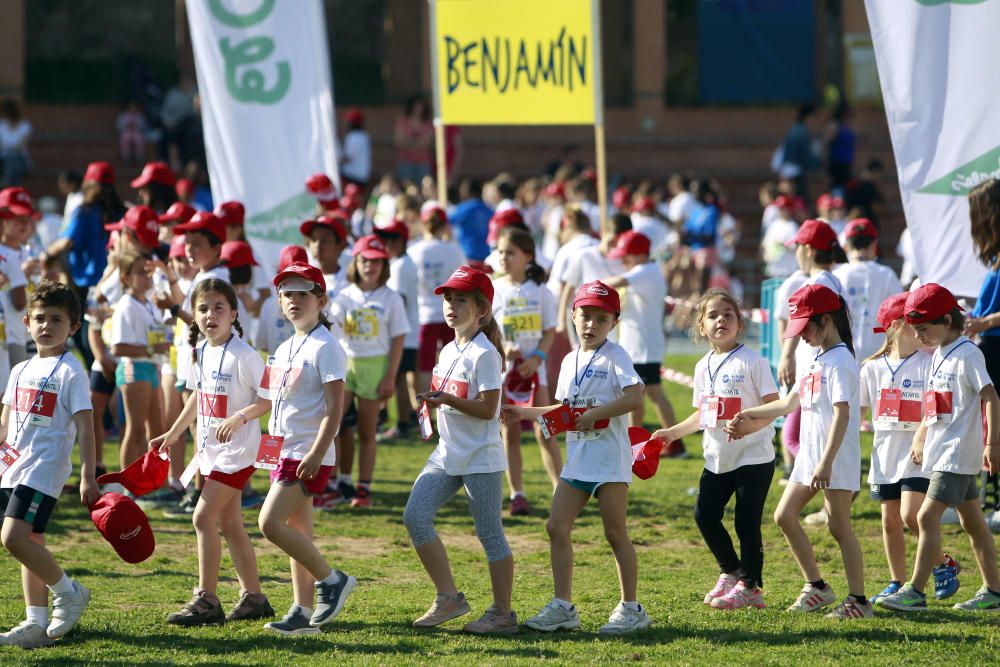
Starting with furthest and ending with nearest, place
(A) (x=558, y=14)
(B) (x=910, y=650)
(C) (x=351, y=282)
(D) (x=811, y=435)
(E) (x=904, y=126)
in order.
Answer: (A) (x=558, y=14) < (C) (x=351, y=282) < (E) (x=904, y=126) < (D) (x=811, y=435) < (B) (x=910, y=650)

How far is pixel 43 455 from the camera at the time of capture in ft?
22.7

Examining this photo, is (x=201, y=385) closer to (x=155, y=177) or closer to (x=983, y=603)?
(x=983, y=603)

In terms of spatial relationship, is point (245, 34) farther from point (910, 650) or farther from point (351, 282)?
point (910, 650)

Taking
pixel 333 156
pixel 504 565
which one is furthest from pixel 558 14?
pixel 504 565

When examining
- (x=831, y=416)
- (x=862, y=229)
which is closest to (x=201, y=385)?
(x=831, y=416)

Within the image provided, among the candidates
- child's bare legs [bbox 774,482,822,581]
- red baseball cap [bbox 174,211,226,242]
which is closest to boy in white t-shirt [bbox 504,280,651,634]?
child's bare legs [bbox 774,482,822,581]

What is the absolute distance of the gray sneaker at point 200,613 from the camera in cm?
716

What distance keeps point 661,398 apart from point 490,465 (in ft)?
17.0

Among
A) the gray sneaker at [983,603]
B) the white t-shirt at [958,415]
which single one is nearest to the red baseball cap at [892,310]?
the white t-shirt at [958,415]

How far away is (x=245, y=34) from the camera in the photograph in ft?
36.6

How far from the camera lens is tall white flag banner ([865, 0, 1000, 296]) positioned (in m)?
8.45

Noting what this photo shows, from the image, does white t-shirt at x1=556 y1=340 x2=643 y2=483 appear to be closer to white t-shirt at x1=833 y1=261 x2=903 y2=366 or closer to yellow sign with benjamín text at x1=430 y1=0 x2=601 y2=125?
white t-shirt at x1=833 y1=261 x2=903 y2=366

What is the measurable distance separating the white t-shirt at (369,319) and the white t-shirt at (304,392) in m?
2.97

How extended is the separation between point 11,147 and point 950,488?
758 inches
